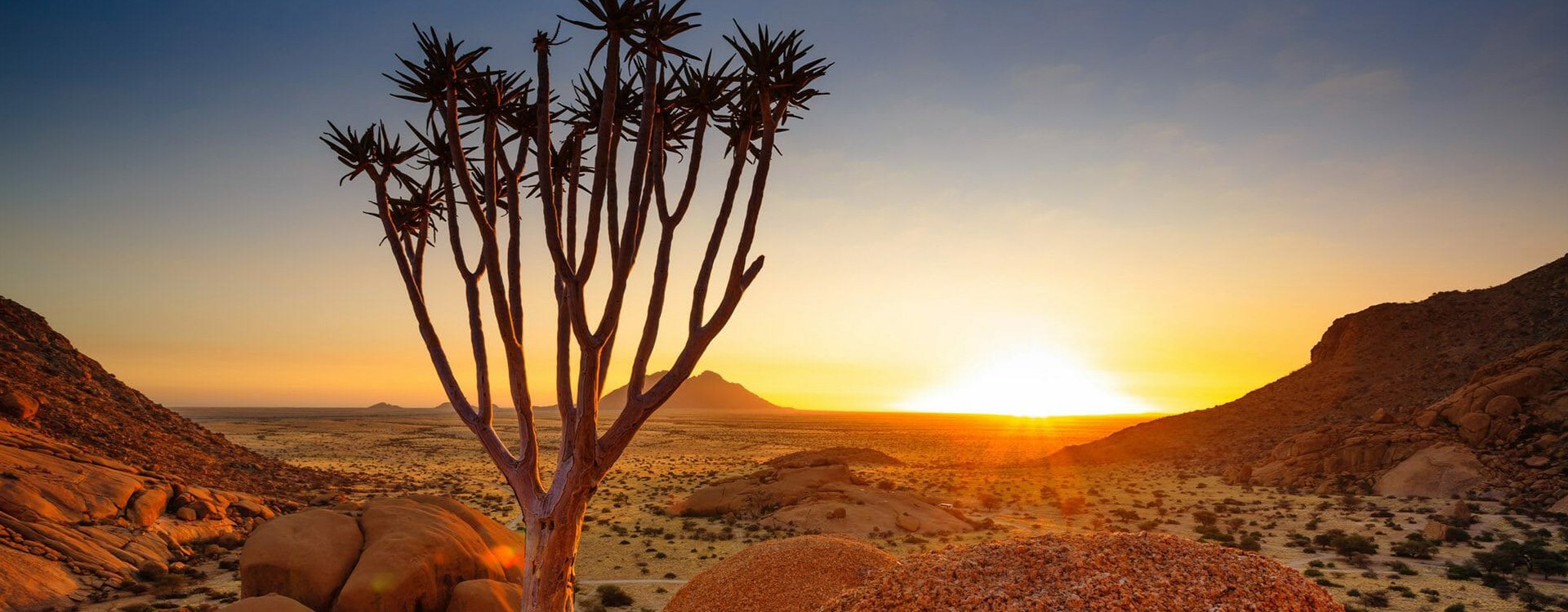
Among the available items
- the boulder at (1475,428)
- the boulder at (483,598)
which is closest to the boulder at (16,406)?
the boulder at (483,598)

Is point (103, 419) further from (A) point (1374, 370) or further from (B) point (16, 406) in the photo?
(A) point (1374, 370)

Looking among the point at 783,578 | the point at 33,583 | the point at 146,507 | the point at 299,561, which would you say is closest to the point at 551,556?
the point at 783,578

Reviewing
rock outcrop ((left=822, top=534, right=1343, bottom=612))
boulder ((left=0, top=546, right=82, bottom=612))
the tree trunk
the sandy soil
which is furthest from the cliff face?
rock outcrop ((left=822, top=534, right=1343, bottom=612))

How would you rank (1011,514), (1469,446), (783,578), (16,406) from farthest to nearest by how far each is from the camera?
(1469,446) → (1011,514) → (16,406) → (783,578)

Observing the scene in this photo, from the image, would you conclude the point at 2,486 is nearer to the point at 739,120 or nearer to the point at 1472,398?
the point at 739,120

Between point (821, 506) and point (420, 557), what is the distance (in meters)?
16.6

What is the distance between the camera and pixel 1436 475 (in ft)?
99.2

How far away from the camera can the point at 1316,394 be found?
49.1m

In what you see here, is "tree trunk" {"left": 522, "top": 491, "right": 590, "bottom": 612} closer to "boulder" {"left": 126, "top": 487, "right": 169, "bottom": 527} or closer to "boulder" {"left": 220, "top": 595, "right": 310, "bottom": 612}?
"boulder" {"left": 220, "top": 595, "right": 310, "bottom": 612}

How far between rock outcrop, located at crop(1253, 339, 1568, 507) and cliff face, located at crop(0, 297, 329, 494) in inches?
1839

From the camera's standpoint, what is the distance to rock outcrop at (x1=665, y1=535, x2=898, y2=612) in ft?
35.1

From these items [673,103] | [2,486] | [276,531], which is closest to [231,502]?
[2,486]

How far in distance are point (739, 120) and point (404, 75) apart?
4531mm

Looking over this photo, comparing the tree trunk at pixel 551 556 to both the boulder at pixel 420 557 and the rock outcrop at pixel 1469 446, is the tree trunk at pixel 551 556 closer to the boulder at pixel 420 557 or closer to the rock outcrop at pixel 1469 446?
the boulder at pixel 420 557
